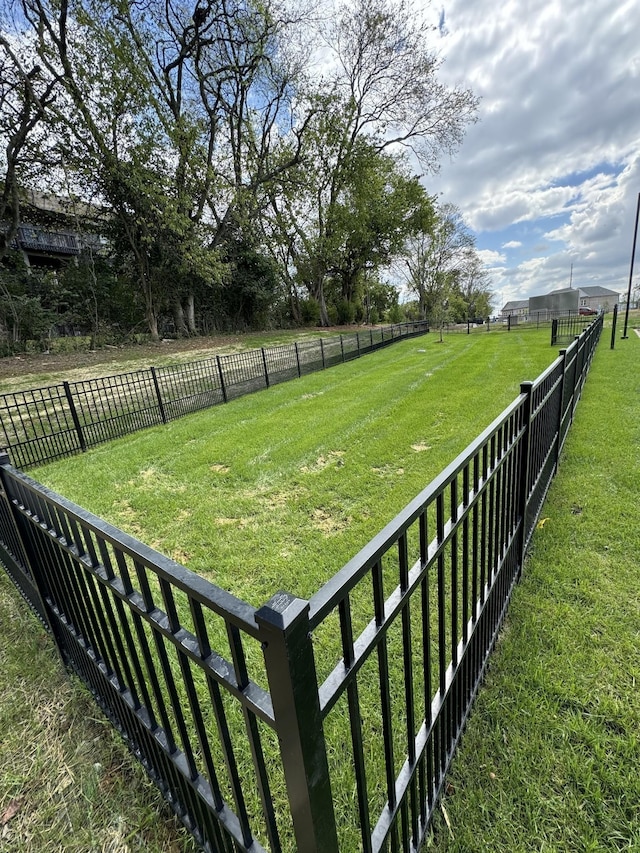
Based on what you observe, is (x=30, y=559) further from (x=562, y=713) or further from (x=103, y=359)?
(x=103, y=359)

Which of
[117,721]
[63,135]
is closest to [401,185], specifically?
[63,135]

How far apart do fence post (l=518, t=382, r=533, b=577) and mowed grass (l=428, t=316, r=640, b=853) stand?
231mm

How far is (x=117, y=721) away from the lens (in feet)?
5.93

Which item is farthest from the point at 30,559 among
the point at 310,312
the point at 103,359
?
the point at 310,312

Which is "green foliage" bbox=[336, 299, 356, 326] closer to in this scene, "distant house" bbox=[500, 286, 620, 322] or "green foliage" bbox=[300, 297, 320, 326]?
"green foliage" bbox=[300, 297, 320, 326]

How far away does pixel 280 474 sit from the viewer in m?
4.60

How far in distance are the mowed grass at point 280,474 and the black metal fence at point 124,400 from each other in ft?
1.39

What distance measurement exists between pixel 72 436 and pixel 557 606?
703 centimetres

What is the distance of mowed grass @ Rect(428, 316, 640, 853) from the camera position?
1339mm

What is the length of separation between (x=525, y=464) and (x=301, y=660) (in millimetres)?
2257

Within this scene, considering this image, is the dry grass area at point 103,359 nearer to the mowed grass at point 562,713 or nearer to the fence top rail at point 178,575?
the fence top rail at point 178,575

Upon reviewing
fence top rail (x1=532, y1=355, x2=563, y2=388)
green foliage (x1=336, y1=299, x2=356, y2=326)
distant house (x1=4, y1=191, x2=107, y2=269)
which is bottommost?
fence top rail (x1=532, y1=355, x2=563, y2=388)

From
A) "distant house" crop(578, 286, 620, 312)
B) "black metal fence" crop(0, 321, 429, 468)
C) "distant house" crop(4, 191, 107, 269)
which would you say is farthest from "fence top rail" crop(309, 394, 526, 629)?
"distant house" crop(578, 286, 620, 312)

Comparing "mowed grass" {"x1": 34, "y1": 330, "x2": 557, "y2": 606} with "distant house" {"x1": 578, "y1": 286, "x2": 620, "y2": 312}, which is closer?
"mowed grass" {"x1": 34, "y1": 330, "x2": 557, "y2": 606}
